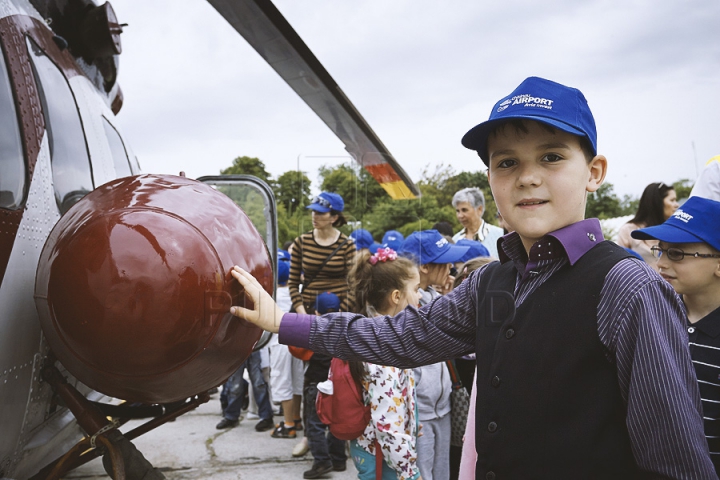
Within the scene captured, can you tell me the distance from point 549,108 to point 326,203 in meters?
3.40

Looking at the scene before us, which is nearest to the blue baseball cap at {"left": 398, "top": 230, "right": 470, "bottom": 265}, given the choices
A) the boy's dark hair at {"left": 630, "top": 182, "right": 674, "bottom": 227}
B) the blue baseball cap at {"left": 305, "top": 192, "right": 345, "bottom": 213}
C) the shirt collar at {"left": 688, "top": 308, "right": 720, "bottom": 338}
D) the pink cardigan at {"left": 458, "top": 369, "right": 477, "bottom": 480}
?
the blue baseball cap at {"left": 305, "top": 192, "right": 345, "bottom": 213}

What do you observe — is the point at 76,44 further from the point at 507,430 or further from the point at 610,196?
the point at 610,196

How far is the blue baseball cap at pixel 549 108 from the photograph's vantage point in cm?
130

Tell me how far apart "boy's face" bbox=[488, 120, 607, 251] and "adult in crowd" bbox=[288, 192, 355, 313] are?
3187 mm

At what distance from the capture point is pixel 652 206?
14.6 ft

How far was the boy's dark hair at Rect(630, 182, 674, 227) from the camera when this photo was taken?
14.5ft

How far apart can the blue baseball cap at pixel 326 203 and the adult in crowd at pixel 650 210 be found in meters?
2.38

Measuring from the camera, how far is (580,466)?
1181 millimetres

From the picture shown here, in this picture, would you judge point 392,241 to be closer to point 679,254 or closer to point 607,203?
point 679,254

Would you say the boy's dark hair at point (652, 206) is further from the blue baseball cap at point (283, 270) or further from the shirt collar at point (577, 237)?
the shirt collar at point (577, 237)

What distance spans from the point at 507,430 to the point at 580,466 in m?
0.17

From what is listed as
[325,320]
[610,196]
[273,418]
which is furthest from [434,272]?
[610,196]

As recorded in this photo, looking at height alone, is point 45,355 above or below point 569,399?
below

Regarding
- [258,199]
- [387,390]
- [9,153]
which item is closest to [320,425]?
[387,390]
